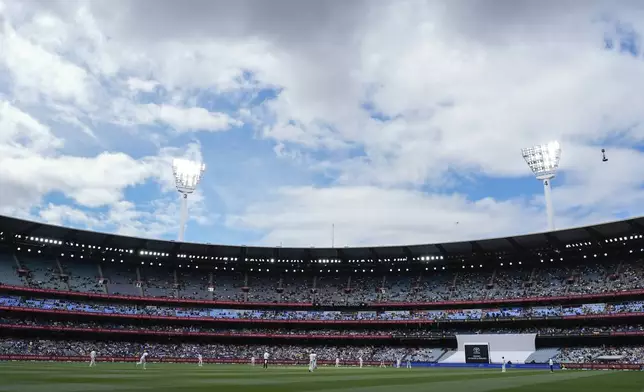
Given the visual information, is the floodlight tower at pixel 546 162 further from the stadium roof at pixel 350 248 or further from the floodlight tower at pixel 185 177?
the floodlight tower at pixel 185 177

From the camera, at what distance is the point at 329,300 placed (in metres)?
85.7

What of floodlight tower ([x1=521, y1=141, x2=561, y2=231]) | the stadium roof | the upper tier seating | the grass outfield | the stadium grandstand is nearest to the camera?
the grass outfield

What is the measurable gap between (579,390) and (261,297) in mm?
69143

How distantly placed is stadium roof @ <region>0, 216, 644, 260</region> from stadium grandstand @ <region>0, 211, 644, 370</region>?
32cm

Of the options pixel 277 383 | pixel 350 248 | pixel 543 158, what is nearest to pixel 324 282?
pixel 350 248

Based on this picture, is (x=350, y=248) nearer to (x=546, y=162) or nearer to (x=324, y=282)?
(x=324, y=282)

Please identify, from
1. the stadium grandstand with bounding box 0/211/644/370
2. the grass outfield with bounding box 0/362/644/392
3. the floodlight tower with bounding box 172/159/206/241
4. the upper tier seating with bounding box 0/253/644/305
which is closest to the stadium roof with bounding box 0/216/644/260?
the stadium grandstand with bounding box 0/211/644/370

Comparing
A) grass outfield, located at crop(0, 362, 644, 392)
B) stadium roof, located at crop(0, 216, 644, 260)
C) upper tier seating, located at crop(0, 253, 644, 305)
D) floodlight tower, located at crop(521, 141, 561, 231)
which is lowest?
grass outfield, located at crop(0, 362, 644, 392)

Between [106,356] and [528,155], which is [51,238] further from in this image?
[528,155]

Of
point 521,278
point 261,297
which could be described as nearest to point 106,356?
point 261,297

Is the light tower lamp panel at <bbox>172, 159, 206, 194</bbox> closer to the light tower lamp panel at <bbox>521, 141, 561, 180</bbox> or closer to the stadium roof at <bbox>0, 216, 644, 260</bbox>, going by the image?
the stadium roof at <bbox>0, 216, 644, 260</bbox>

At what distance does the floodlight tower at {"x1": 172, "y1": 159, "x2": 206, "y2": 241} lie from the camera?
90188mm

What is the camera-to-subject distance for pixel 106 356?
216ft

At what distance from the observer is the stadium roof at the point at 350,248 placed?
67438 mm
